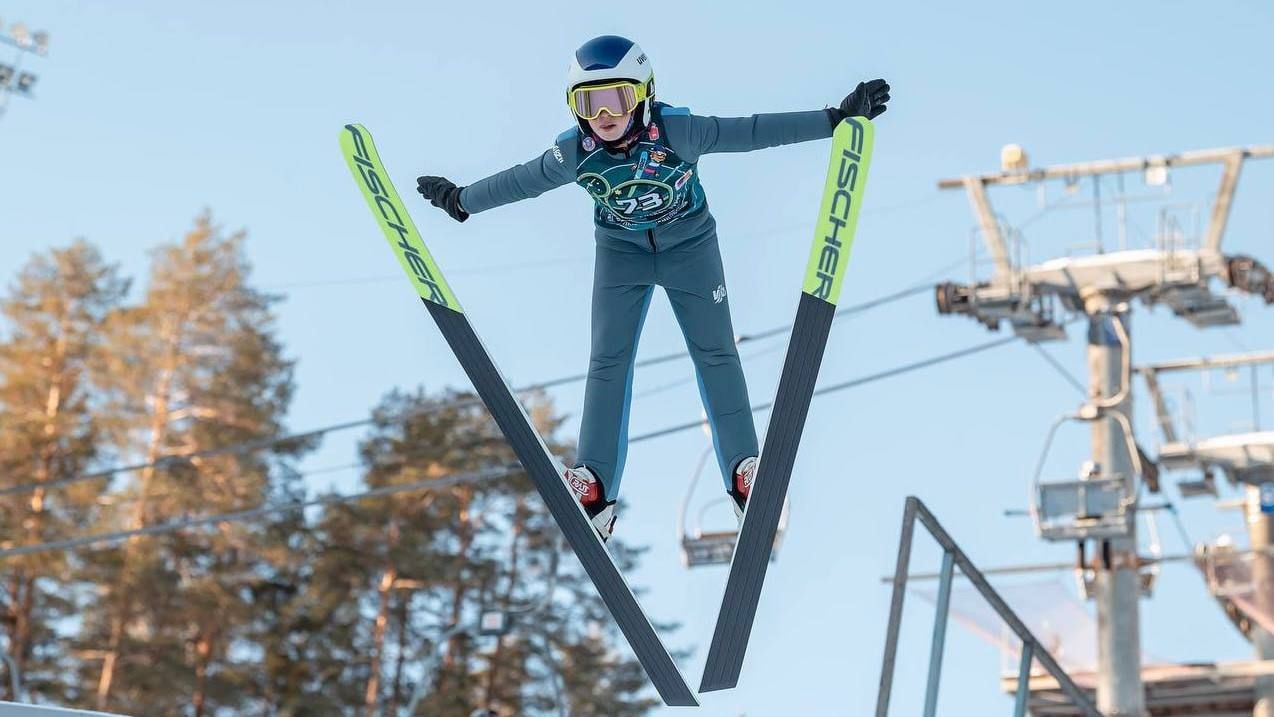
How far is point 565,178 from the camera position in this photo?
238 inches

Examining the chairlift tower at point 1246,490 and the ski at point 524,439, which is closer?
the ski at point 524,439

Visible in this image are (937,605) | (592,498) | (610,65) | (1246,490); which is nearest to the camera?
(610,65)

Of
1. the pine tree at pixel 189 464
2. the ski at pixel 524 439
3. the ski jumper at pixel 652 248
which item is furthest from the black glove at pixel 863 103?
the pine tree at pixel 189 464

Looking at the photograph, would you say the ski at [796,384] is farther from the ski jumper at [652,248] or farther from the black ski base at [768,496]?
the ski jumper at [652,248]

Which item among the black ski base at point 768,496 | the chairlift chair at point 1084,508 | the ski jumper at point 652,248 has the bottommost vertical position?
the black ski base at point 768,496

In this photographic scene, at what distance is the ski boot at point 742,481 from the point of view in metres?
6.29

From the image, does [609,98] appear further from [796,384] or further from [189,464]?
[189,464]

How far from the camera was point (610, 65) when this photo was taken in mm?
5680

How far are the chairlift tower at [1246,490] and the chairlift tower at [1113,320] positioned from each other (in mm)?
1715

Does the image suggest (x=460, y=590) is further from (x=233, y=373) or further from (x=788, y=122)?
(x=788, y=122)

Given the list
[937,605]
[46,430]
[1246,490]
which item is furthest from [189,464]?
[937,605]

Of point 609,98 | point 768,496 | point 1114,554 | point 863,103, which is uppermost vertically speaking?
point 1114,554

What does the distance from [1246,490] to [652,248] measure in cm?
2051

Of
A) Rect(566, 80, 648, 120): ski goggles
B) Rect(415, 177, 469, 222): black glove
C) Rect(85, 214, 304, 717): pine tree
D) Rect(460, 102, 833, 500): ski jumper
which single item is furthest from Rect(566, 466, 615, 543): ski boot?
Rect(85, 214, 304, 717): pine tree
